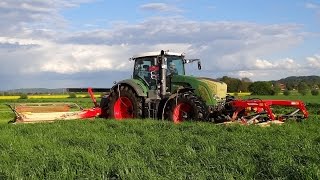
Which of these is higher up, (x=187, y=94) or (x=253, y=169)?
(x=187, y=94)

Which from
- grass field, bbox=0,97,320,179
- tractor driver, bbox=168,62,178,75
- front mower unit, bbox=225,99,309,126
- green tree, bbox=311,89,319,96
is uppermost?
tractor driver, bbox=168,62,178,75

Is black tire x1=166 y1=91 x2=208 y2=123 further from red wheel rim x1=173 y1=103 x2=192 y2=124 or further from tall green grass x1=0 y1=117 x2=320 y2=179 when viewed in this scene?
tall green grass x1=0 y1=117 x2=320 y2=179

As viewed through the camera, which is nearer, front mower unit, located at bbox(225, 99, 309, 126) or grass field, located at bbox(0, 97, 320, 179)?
grass field, located at bbox(0, 97, 320, 179)

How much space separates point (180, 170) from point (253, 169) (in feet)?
3.43

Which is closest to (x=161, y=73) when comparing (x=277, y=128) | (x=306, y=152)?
(x=277, y=128)

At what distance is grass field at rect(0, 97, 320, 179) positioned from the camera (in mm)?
6516

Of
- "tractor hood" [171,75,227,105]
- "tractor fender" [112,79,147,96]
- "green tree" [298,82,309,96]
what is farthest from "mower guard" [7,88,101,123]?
"green tree" [298,82,309,96]

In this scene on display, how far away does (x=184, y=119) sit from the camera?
1444 centimetres

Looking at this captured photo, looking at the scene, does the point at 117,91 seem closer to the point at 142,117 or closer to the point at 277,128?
the point at 142,117

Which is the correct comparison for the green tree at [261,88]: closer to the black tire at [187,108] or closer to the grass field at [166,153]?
the black tire at [187,108]

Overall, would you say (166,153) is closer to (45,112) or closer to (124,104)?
(124,104)

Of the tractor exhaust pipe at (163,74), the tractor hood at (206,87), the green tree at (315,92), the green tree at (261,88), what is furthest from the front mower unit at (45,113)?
the green tree at (315,92)

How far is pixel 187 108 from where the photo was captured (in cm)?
1434

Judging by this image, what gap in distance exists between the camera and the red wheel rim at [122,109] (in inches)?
635
